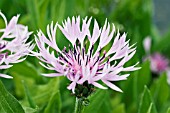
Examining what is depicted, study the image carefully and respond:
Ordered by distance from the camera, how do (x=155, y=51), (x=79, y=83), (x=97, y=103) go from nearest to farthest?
(x=79, y=83)
(x=97, y=103)
(x=155, y=51)

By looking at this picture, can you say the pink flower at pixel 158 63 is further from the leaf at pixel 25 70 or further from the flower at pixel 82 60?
the flower at pixel 82 60

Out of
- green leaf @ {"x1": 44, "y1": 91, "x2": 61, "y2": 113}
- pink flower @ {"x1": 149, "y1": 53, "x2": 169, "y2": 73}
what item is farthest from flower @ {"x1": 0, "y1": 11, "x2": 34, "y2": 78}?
pink flower @ {"x1": 149, "y1": 53, "x2": 169, "y2": 73}

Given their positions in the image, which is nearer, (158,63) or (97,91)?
(97,91)

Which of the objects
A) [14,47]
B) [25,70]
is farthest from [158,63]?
[14,47]

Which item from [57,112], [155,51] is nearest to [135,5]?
[155,51]

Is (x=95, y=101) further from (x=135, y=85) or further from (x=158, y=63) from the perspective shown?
(x=158, y=63)

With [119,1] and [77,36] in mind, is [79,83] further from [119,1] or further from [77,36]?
[119,1]

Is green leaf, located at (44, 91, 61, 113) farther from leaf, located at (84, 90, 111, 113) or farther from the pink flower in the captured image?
the pink flower

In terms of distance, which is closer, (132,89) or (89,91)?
(89,91)

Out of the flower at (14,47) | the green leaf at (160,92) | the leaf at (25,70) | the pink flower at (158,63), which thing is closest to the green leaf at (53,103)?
the flower at (14,47)
